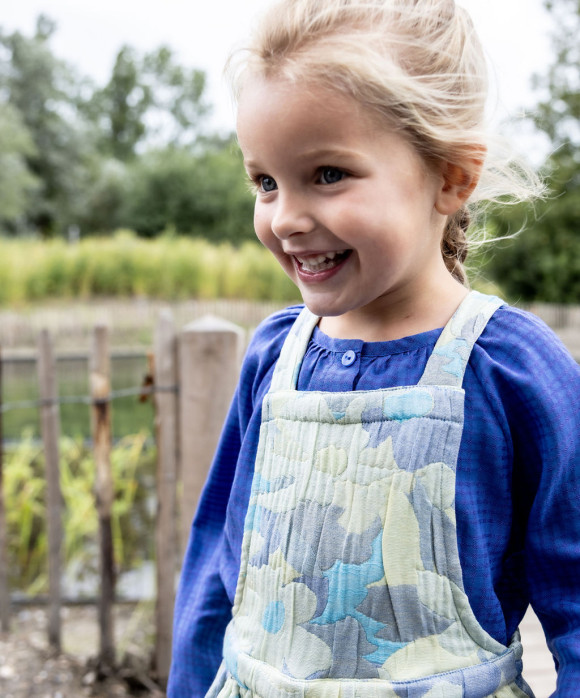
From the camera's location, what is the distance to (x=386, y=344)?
3.45ft

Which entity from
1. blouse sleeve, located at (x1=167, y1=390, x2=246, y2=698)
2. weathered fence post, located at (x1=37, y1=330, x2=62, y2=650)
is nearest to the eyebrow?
blouse sleeve, located at (x1=167, y1=390, x2=246, y2=698)

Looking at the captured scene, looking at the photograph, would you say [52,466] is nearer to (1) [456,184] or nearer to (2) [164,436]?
(2) [164,436]

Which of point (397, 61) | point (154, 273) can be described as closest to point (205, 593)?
point (397, 61)

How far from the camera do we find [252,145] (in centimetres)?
97

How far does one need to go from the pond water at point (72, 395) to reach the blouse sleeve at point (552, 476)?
4852 millimetres

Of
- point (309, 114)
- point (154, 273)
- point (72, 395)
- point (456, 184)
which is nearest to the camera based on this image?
point (309, 114)

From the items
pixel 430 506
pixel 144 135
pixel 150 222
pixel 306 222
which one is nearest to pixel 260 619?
pixel 430 506

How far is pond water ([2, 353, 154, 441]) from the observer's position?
20.2 feet

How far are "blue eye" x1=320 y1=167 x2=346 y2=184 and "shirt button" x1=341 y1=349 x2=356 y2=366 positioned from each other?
0.26m

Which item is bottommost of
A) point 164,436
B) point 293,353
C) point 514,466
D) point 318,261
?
point 164,436

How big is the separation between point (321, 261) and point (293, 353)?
206 millimetres

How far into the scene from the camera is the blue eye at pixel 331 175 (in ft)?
3.08

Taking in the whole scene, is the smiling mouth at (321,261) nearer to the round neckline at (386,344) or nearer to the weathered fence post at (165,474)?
the round neckline at (386,344)

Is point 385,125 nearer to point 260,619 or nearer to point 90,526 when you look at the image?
point 260,619
